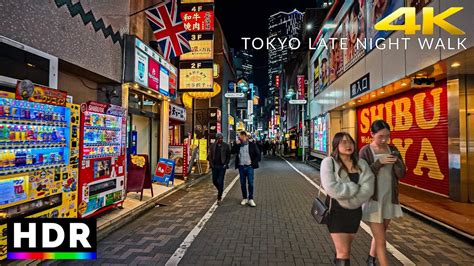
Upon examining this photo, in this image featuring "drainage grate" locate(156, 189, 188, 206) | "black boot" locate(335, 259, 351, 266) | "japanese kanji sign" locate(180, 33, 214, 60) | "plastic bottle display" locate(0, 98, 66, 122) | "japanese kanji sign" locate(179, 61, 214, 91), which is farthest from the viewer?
"japanese kanji sign" locate(180, 33, 214, 60)

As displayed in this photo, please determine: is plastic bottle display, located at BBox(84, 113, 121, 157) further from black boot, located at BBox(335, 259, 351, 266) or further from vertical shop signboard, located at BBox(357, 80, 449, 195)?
vertical shop signboard, located at BBox(357, 80, 449, 195)

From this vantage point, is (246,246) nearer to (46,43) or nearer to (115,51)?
(46,43)

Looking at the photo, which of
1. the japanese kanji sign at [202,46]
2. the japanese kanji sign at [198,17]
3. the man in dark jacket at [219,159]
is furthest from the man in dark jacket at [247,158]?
the japanese kanji sign at [198,17]

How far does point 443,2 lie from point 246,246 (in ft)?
23.9

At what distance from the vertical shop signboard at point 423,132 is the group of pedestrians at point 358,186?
277 inches

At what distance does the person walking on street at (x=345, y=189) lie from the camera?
8.90ft

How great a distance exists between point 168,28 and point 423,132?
9791mm

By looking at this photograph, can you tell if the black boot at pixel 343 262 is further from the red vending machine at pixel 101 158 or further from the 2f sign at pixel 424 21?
the 2f sign at pixel 424 21

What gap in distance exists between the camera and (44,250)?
3.20 metres

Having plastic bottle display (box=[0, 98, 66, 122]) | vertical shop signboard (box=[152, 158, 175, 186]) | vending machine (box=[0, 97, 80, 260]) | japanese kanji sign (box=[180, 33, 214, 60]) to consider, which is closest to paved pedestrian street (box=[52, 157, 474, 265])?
vending machine (box=[0, 97, 80, 260])

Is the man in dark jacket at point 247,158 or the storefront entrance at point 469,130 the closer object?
the man in dark jacket at point 247,158

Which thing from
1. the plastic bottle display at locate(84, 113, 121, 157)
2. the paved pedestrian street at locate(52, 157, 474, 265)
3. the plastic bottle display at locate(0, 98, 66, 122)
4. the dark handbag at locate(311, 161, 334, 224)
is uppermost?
the plastic bottle display at locate(0, 98, 66, 122)

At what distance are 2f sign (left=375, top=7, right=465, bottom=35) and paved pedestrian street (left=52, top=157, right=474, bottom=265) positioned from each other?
15.2ft

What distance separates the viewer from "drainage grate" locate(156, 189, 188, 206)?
790cm
